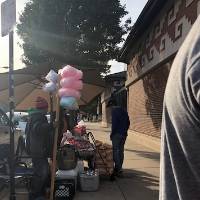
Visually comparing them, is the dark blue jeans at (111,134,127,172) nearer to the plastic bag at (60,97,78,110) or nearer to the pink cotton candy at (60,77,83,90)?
the plastic bag at (60,97,78,110)

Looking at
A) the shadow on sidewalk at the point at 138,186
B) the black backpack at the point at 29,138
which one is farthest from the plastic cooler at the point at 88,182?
the black backpack at the point at 29,138

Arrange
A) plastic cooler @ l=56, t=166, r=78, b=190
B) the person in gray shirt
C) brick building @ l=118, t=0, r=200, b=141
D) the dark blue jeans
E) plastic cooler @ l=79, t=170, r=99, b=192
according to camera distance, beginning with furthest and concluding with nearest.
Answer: brick building @ l=118, t=0, r=200, b=141 → the dark blue jeans → plastic cooler @ l=79, t=170, r=99, b=192 → plastic cooler @ l=56, t=166, r=78, b=190 → the person in gray shirt

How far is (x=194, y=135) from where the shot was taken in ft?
4.21

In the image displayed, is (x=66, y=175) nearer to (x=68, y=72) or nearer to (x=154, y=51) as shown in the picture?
(x=68, y=72)

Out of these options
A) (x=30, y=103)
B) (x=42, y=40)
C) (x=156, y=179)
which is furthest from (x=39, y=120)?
(x=42, y=40)

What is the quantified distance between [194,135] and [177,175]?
139mm

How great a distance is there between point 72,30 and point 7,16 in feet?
87.0

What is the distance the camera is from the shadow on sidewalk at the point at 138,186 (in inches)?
378

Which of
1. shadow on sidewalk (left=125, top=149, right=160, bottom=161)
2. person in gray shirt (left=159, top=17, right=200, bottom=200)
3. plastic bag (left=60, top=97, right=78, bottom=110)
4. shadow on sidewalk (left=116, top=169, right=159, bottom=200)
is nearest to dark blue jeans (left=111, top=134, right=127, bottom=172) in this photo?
shadow on sidewalk (left=116, top=169, right=159, bottom=200)

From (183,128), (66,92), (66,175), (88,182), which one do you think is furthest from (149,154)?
(183,128)

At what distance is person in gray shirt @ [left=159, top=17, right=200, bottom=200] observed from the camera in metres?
1.24

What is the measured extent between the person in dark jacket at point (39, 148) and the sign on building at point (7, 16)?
259cm

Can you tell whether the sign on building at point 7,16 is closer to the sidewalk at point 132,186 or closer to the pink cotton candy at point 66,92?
the pink cotton candy at point 66,92

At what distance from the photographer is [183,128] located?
1.30 m
